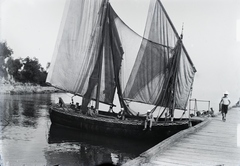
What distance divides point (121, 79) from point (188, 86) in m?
5.94

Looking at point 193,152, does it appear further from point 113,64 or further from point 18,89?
point 18,89

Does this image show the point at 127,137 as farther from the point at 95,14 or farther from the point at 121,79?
the point at 95,14

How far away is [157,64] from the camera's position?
2336 cm

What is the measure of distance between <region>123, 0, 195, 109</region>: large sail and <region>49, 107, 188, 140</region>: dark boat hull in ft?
10.6

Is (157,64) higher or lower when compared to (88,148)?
higher

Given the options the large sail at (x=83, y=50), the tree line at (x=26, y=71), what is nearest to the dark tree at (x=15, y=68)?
the tree line at (x=26, y=71)

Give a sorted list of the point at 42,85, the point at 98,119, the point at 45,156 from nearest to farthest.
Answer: the point at 45,156 < the point at 98,119 < the point at 42,85

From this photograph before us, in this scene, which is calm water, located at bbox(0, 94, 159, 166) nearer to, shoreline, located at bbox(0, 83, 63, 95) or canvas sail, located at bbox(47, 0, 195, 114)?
canvas sail, located at bbox(47, 0, 195, 114)

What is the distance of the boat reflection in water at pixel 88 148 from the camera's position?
14.4 metres

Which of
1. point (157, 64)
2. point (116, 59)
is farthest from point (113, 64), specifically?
point (157, 64)

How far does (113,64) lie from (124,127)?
6.69m

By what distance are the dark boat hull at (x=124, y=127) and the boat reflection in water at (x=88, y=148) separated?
432mm

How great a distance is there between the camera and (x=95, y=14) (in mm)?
24609

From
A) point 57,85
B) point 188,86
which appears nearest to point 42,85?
point 57,85
